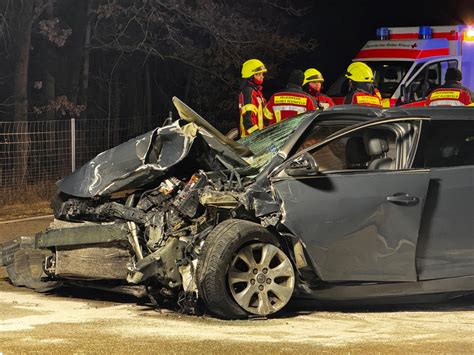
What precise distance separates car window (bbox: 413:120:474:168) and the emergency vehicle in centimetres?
1088

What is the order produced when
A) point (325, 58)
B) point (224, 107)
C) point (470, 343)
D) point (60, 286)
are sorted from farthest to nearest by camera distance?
point (325, 58) < point (224, 107) < point (60, 286) < point (470, 343)

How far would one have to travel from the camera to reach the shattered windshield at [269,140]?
332 inches

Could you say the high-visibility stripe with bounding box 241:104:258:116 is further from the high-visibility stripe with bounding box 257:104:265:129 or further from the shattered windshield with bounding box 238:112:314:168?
the shattered windshield with bounding box 238:112:314:168

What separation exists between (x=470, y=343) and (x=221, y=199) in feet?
6.45

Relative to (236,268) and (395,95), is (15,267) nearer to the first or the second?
(236,268)

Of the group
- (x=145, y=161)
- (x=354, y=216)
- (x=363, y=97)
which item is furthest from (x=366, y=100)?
(x=354, y=216)

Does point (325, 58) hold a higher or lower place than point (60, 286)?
higher

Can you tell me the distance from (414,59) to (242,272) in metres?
12.5

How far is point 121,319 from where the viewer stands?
775 centimetres

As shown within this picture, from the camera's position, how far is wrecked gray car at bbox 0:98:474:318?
25.4ft

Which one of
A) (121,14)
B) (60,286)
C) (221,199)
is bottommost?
(60,286)

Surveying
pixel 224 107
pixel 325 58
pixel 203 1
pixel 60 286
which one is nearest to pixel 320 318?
pixel 60 286

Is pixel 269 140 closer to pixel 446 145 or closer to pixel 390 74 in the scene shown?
pixel 446 145

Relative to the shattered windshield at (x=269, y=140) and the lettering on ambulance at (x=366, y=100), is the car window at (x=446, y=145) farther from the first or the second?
the lettering on ambulance at (x=366, y=100)
